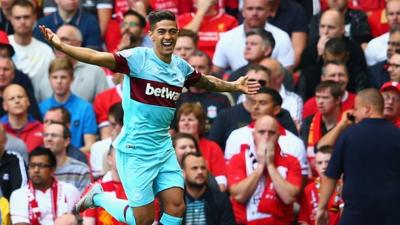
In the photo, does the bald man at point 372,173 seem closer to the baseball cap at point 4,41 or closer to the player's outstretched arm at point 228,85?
the player's outstretched arm at point 228,85

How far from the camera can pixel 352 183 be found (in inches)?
531

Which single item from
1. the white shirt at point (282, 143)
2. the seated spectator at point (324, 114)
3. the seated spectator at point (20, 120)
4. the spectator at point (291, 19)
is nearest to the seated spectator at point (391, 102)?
the seated spectator at point (324, 114)

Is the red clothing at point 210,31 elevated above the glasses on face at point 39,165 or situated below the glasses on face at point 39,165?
above

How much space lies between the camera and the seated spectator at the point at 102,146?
15703 mm

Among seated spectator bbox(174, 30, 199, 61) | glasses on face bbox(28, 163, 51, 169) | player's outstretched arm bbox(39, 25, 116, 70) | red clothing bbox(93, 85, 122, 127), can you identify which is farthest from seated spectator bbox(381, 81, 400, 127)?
player's outstretched arm bbox(39, 25, 116, 70)

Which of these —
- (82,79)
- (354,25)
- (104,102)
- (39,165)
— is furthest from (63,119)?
(354,25)

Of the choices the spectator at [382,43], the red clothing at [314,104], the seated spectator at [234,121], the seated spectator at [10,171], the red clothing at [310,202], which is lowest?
the red clothing at [310,202]

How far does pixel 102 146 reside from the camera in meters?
15.8

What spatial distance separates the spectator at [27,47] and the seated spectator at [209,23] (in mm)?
1873

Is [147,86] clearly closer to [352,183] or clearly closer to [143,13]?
[352,183]

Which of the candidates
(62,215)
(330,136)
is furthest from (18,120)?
(330,136)

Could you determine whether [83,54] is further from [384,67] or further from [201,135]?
[384,67]

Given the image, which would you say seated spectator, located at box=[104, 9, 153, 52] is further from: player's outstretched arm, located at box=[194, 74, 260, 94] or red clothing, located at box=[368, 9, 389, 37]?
player's outstretched arm, located at box=[194, 74, 260, 94]

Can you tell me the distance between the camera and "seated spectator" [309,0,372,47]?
1784cm
